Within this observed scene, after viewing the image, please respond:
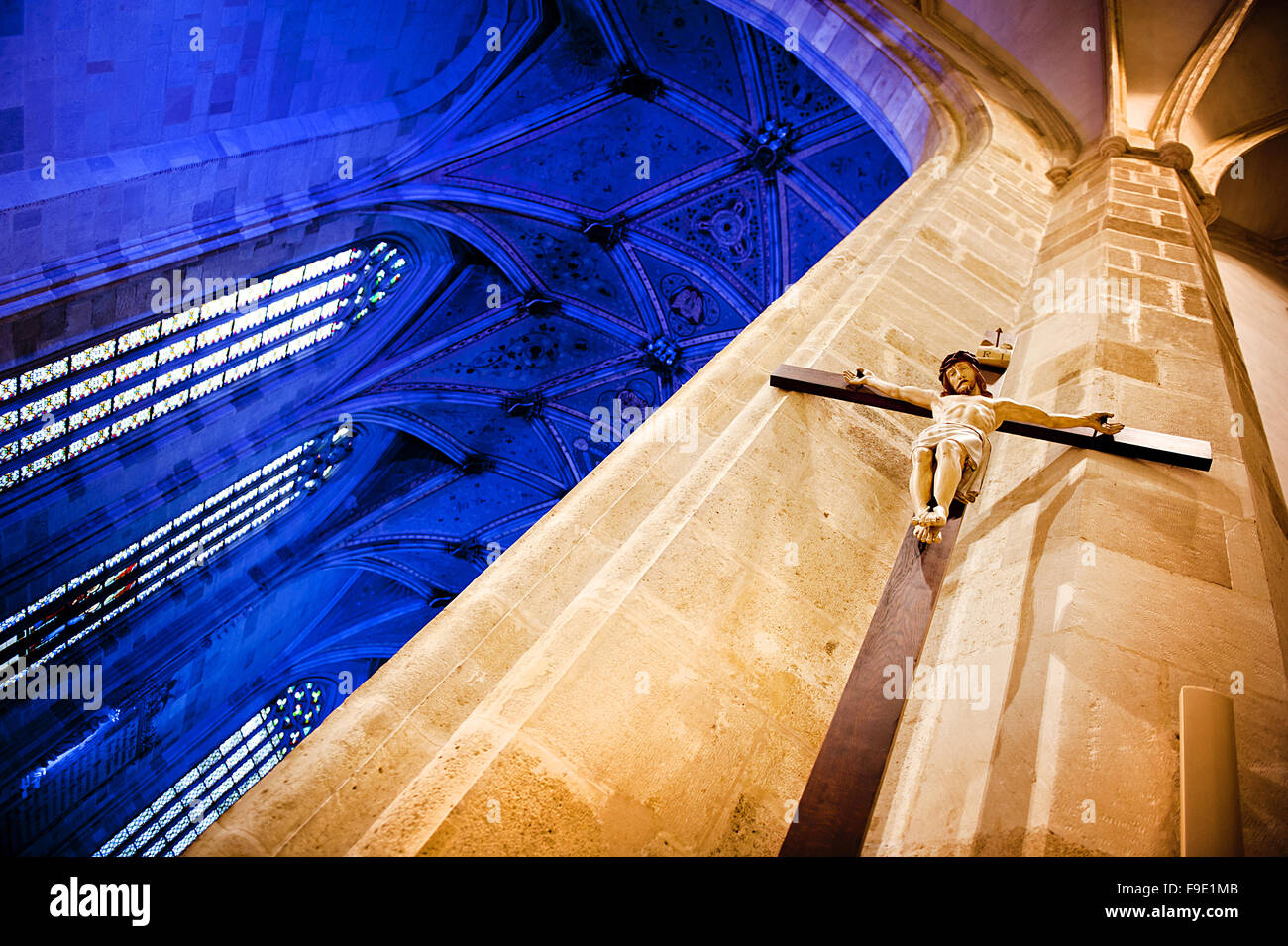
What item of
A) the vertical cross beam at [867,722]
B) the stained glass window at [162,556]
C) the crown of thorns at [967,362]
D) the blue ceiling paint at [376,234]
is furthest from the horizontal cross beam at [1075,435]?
the stained glass window at [162,556]

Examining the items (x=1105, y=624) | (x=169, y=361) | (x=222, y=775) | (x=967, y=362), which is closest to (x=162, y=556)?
(x=169, y=361)

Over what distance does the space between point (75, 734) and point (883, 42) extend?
10795 mm

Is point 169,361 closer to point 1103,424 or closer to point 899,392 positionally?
point 899,392

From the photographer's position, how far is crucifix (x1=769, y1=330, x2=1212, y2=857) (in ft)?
4.59

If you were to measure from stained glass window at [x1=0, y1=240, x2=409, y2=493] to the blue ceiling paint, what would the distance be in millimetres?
332

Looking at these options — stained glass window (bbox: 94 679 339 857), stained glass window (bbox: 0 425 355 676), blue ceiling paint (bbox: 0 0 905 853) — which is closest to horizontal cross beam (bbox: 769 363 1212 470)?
blue ceiling paint (bbox: 0 0 905 853)

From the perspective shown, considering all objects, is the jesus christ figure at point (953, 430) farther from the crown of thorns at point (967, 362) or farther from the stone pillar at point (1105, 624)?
the stone pillar at point (1105, 624)

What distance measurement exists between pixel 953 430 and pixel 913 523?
0.32 m

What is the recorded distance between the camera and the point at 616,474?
2104mm

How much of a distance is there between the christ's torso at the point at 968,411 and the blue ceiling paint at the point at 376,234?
6.12 metres

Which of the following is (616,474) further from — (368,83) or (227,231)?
(368,83)

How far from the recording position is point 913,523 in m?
1.92

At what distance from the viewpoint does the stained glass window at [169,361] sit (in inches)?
255
